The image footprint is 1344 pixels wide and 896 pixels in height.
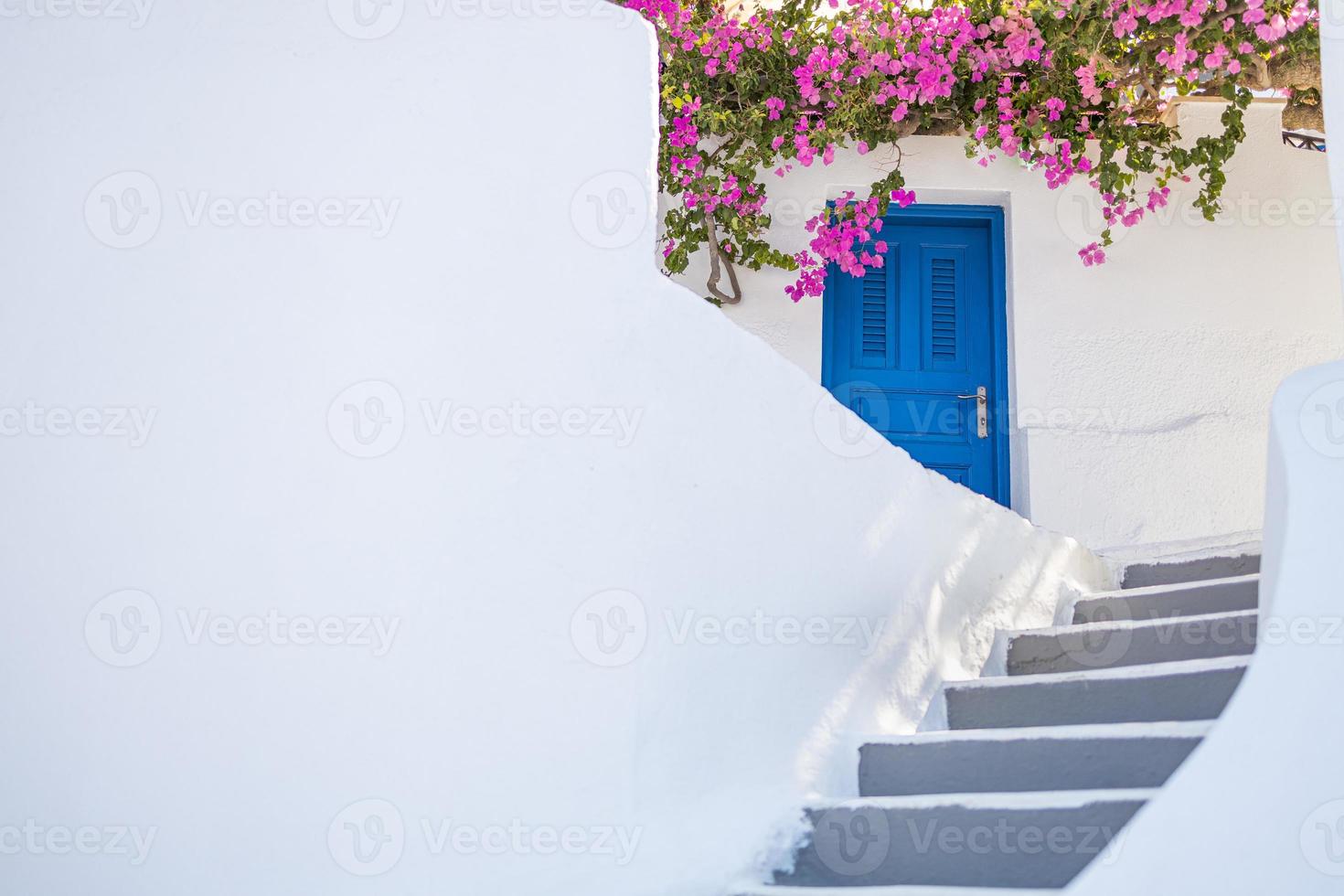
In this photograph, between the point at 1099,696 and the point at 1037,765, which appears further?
the point at 1099,696

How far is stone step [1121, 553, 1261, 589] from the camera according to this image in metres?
3.76

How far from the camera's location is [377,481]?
2.83 metres

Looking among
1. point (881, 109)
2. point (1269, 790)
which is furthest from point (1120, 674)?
point (881, 109)

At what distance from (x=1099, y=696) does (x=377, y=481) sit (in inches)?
72.6

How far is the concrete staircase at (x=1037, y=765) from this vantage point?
8.66ft

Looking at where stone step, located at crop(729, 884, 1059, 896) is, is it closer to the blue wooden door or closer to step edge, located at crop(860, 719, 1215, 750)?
step edge, located at crop(860, 719, 1215, 750)

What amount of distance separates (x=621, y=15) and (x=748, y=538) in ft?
4.37

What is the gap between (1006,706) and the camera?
131 inches

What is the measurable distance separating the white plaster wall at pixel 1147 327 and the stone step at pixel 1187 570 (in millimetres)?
1003

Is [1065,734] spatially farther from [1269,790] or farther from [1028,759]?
[1269,790]

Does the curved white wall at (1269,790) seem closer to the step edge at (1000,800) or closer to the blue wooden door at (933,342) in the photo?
the step edge at (1000,800)

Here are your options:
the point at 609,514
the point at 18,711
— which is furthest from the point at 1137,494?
the point at 18,711

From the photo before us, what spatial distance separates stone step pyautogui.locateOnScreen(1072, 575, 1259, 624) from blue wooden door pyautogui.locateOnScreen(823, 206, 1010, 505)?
1.57 meters

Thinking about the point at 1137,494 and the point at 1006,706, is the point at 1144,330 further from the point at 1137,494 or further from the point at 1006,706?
the point at 1006,706
